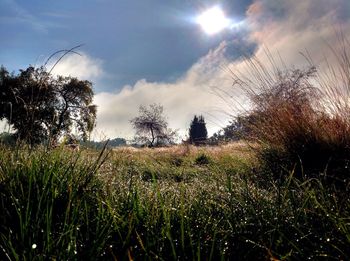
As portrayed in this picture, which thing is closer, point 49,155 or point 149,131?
point 49,155

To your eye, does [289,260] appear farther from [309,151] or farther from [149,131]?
[149,131]

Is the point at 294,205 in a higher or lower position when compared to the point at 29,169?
lower

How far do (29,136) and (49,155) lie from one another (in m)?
0.54

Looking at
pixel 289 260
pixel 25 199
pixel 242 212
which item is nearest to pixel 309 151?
pixel 242 212

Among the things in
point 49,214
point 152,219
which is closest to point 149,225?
point 152,219

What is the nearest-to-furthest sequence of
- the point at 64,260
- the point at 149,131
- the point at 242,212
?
the point at 64,260 < the point at 242,212 < the point at 149,131

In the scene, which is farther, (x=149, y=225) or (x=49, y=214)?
(x=149, y=225)

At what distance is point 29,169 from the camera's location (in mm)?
2391

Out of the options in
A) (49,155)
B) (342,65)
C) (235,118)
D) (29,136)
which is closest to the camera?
(49,155)

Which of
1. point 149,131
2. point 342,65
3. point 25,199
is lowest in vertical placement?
point 25,199

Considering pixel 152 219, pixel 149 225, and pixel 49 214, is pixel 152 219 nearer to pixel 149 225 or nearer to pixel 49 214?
pixel 149 225

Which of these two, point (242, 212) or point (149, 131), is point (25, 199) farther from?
point (149, 131)

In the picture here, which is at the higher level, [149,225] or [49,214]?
[49,214]

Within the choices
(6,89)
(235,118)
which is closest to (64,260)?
(235,118)
